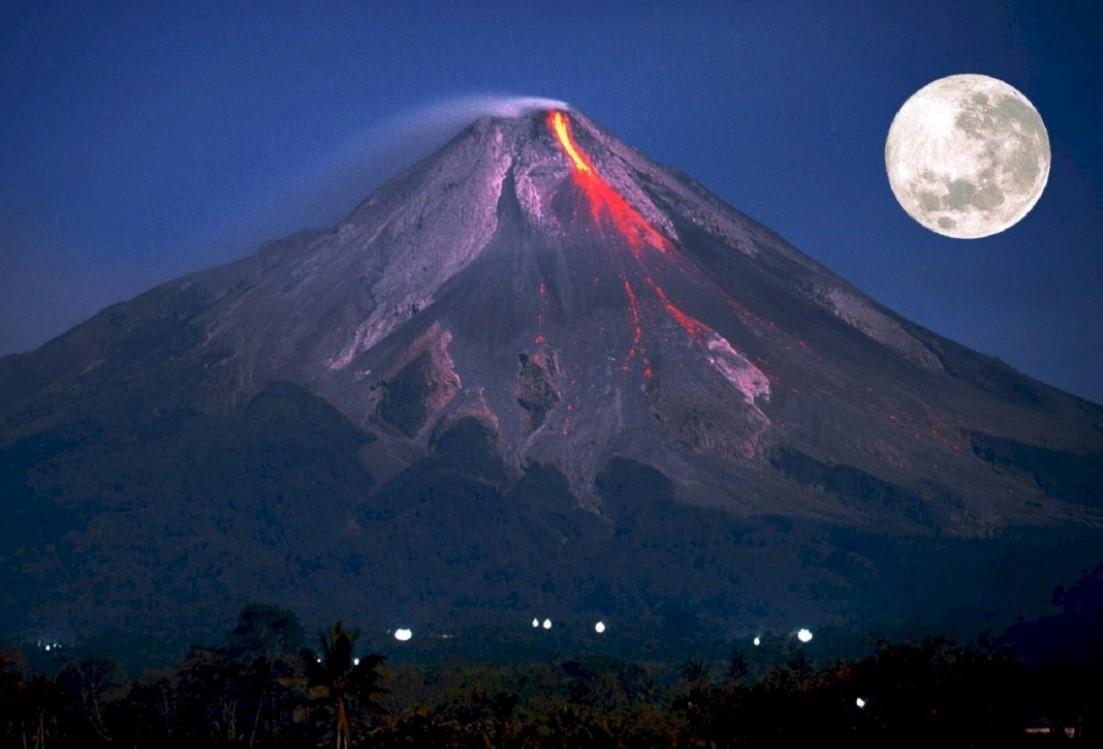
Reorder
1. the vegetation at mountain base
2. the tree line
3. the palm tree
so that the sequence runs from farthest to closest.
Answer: the vegetation at mountain base → the tree line → the palm tree

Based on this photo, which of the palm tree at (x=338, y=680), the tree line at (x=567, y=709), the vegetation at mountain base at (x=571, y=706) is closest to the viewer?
the palm tree at (x=338, y=680)

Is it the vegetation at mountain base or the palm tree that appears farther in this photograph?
the vegetation at mountain base

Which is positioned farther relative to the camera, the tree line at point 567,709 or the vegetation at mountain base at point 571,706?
the vegetation at mountain base at point 571,706

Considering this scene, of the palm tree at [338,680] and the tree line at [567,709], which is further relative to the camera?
the tree line at [567,709]

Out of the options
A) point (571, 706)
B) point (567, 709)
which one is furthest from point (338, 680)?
point (571, 706)

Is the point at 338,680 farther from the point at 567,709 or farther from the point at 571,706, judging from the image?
the point at 571,706

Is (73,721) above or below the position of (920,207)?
below

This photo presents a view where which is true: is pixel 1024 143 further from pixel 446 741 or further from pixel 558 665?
pixel 558 665

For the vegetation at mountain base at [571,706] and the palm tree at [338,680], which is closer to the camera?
the palm tree at [338,680]

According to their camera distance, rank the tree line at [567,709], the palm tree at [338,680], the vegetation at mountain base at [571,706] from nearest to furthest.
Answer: the palm tree at [338,680] < the tree line at [567,709] < the vegetation at mountain base at [571,706]

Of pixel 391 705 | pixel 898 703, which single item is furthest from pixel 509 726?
pixel 391 705

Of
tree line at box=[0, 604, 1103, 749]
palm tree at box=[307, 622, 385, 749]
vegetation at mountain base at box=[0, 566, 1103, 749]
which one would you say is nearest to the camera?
palm tree at box=[307, 622, 385, 749]
